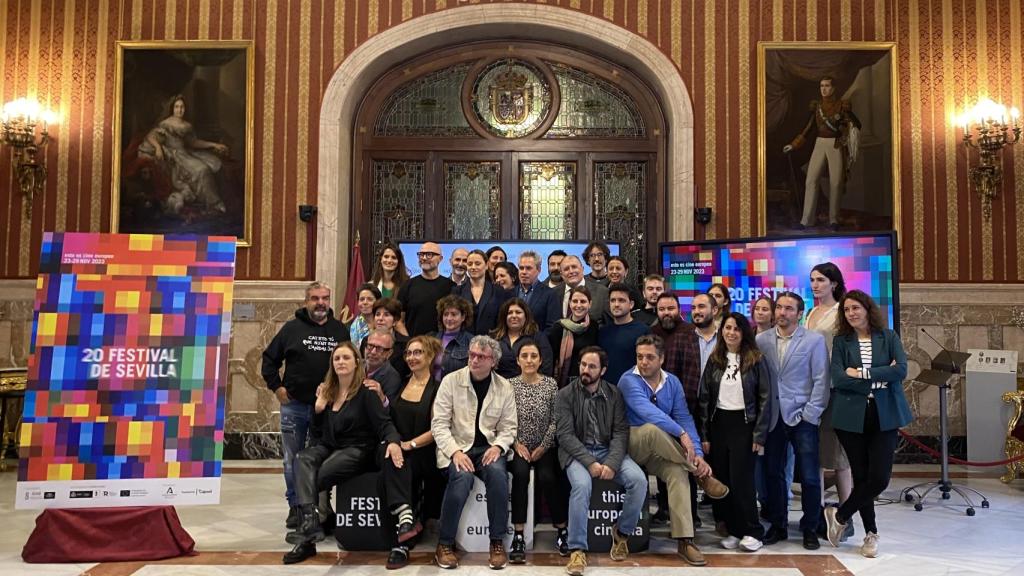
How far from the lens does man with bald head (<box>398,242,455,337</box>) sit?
5.64m

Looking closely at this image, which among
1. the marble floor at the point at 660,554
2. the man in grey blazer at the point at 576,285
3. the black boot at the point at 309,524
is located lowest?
the marble floor at the point at 660,554

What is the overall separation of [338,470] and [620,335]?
6.54 feet

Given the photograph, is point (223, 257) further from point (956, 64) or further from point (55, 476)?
point (956, 64)

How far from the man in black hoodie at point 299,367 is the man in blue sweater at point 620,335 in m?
1.84

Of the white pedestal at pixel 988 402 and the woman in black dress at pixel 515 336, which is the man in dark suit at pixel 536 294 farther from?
the white pedestal at pixel 988 402

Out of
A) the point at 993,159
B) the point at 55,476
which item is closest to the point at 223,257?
the point at 55,476

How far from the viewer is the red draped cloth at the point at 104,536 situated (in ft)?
14.3

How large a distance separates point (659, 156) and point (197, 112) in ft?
16.4

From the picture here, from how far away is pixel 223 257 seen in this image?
4672 millimetres

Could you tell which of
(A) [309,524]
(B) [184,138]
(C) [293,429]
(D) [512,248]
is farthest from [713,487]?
(B) [184,138]

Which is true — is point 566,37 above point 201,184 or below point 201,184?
above

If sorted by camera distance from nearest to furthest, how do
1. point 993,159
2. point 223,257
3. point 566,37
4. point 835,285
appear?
point 223,257 → point 835,285 → point 993,159 → point 566,37

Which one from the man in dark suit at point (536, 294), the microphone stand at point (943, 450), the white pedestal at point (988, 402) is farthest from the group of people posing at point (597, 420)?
the white pedestal at point (988, 402)

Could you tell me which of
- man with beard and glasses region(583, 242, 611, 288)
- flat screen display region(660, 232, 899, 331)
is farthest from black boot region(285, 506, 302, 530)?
flat screen display region(660, 232, 899, 331)
